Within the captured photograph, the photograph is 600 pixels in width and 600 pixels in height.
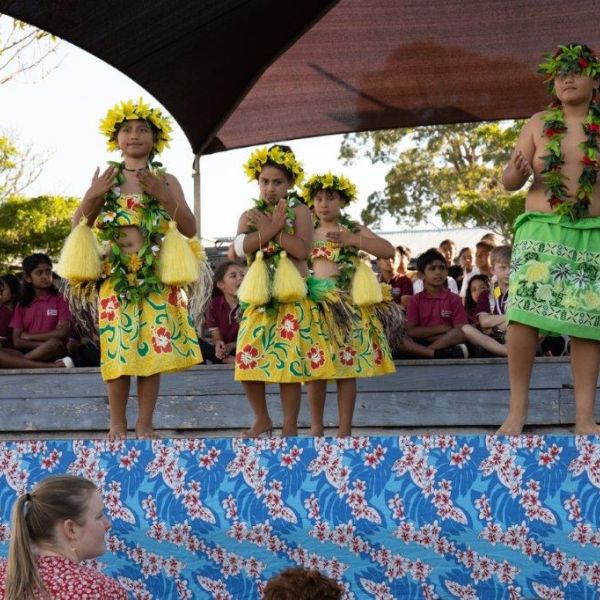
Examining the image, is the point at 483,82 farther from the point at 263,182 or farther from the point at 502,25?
the point at 263,182

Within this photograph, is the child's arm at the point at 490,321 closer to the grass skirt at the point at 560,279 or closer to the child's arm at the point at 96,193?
the grass skirt at the point at 560,279

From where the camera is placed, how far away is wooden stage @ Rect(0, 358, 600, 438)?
5.75 meters

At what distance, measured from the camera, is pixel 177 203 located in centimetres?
505

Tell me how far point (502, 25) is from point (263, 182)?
2131mm

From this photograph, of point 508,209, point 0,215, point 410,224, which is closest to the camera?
point 0,215

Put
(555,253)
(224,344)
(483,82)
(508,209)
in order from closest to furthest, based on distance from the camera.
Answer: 1. (555,253)
2. (224,344)
3. (483,82)
4. (508,209)

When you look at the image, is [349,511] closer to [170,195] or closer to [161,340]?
[161,340]

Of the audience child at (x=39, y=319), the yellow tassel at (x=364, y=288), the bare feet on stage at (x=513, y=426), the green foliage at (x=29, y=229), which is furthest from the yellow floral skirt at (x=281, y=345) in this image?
the green foliage at (x=29, y=229)

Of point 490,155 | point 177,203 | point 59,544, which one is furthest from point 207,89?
point 490,155

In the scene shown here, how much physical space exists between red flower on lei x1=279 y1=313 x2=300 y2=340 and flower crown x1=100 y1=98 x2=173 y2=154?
90 centimetres

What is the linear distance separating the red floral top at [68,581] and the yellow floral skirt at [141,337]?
214 centimetres

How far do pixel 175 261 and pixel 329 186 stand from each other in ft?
3.39

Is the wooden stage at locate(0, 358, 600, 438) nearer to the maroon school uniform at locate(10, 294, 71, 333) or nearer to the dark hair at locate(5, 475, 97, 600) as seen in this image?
the maroon school uniform at locate(10, 294, 71, 333)

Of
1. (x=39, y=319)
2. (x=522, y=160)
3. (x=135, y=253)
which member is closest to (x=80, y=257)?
(x=135, y=253)
